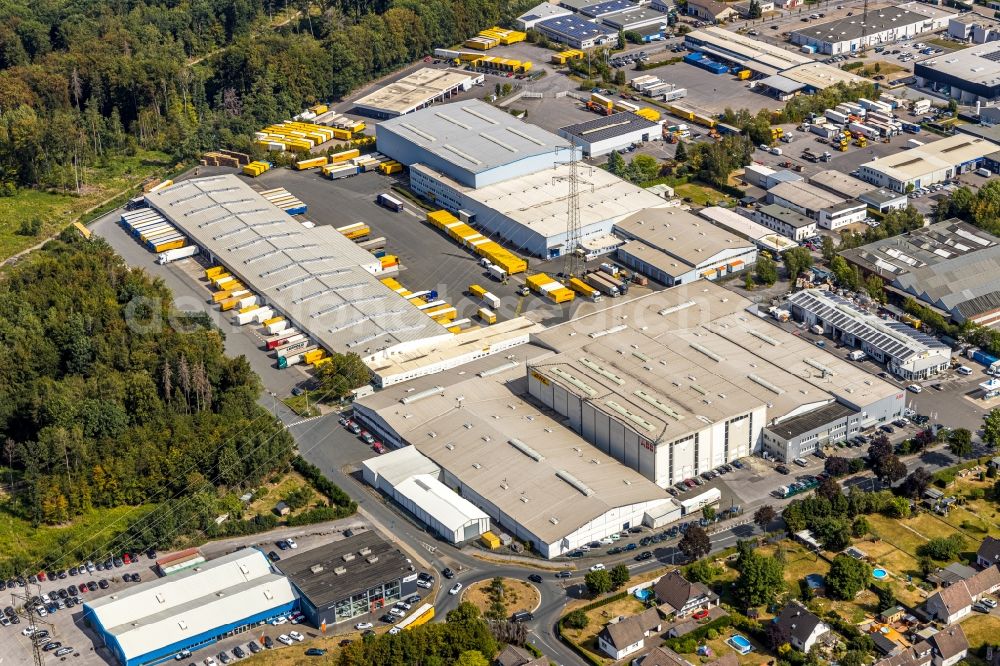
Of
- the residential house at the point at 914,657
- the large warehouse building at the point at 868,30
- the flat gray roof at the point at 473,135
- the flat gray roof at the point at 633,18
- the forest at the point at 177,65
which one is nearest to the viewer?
the residential house at the point at 914,657

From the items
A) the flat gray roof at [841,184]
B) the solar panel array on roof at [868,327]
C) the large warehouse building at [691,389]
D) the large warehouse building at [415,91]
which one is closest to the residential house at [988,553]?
the large warehouse building at [691,389]

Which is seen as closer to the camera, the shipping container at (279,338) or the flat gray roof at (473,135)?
the shipping container at (279,338)

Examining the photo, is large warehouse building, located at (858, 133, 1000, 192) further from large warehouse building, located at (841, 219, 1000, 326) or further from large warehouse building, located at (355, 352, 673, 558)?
large warehouse building, located at (355, 352, 673, 558)

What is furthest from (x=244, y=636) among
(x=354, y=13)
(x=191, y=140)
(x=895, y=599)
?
(x=354, y=13)

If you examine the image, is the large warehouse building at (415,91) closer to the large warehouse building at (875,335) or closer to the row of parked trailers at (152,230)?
the row of parked trailers at (152,230)

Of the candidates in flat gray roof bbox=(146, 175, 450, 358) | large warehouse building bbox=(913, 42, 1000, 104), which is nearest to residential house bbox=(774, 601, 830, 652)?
flat gray roof bbox=(146, 175, 450, 358)

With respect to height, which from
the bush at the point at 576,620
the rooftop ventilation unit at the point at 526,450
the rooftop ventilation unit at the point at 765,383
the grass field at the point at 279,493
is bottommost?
the grass field at the point at 279,493

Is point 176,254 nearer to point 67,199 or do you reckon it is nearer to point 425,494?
point 67,199
